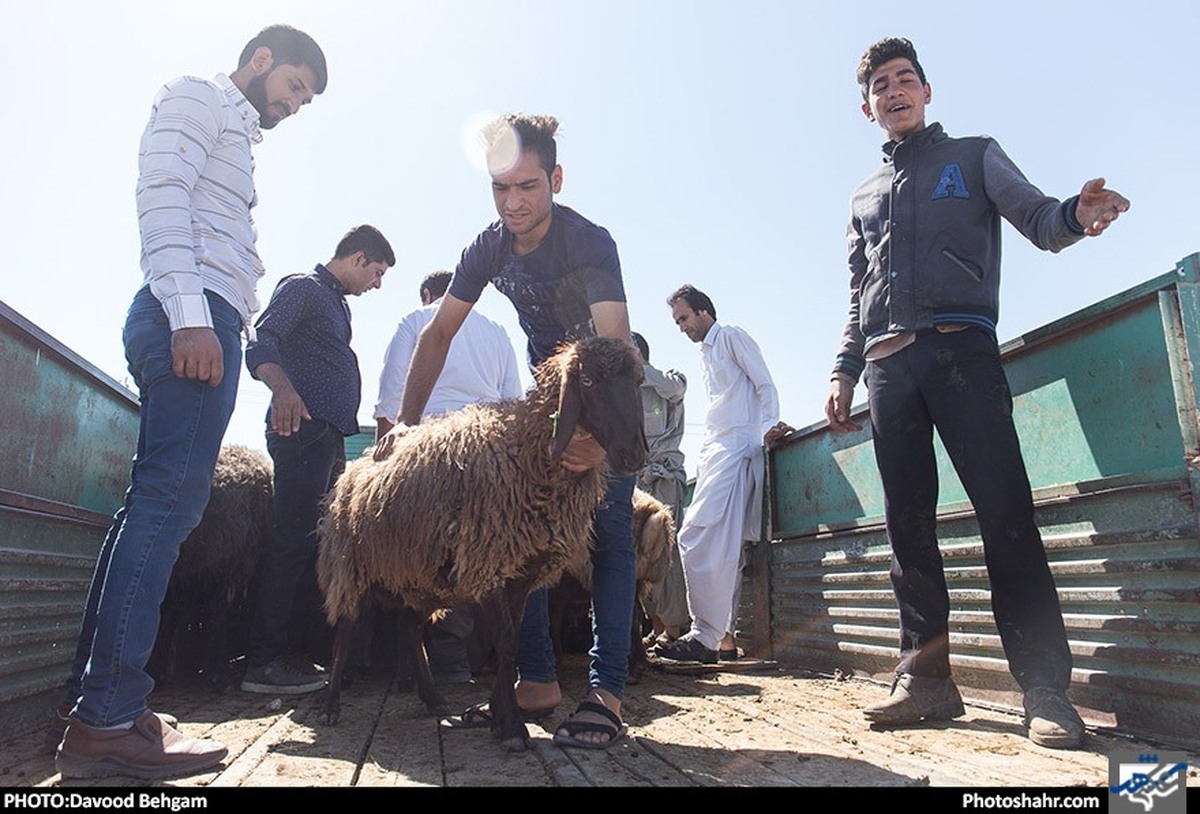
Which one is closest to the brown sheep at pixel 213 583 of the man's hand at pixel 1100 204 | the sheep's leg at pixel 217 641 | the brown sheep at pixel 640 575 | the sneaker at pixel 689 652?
the sheep's leg at pixel 217 641

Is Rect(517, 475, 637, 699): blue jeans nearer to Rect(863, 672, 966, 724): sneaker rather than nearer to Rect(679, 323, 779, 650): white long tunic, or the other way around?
Rect(863, 672, 966, 724): sneaker

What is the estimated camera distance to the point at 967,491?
2906 millimetres

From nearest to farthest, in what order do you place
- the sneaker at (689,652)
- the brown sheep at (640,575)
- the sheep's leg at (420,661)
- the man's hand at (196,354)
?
1. the man's hand at (196,354)
2. the sheep's leg at (420,661)
3. the brown sheep at (640,575)
4. the sneaker at (689,652)

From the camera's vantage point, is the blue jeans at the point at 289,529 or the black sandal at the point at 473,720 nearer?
the black sandal at the point at 473,720

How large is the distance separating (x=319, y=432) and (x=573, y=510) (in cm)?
202

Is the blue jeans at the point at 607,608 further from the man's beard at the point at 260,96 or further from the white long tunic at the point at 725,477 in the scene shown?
the white long tunic at the point at 725,477

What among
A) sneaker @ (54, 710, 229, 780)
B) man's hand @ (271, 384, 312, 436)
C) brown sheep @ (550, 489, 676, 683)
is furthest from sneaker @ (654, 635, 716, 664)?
sneaker @ (54, 710, 229, 780)

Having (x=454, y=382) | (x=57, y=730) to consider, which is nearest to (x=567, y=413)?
(x=57, y=730)

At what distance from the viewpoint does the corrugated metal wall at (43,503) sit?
9.48 feet

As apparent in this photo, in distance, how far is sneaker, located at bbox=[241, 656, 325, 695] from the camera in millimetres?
3906

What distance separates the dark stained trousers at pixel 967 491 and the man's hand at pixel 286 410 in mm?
2795

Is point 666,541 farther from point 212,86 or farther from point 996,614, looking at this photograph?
point 212,86

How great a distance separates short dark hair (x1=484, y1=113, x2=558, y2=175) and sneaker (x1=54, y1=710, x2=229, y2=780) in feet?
7.71

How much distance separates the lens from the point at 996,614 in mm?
2865
